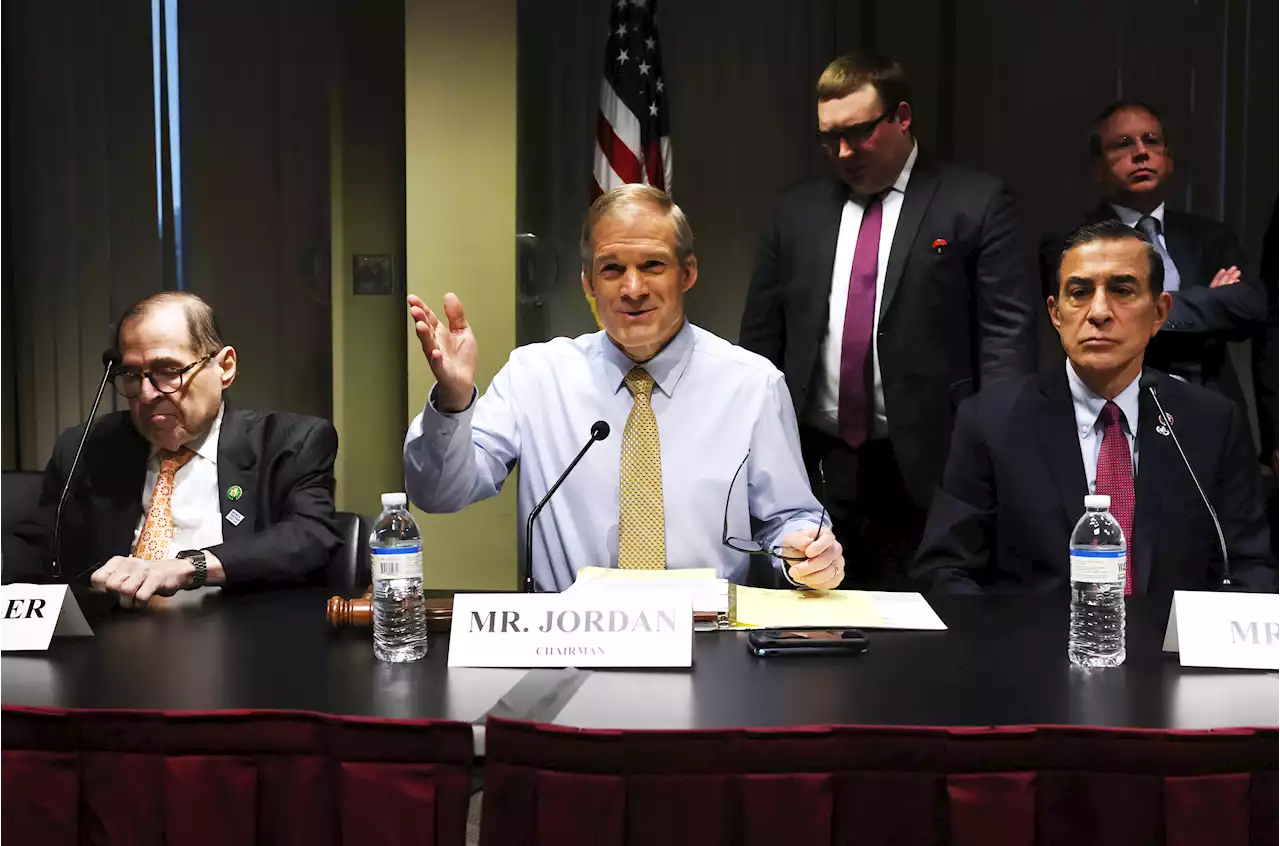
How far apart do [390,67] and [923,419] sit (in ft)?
6.91

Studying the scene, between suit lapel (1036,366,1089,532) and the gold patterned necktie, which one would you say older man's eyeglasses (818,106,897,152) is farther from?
the gold patterned necktie

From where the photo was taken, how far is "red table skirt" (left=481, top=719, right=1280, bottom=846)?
114cm

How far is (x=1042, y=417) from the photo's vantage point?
2113 mm

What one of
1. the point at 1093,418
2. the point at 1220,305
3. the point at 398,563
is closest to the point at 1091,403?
the point at 1093,418

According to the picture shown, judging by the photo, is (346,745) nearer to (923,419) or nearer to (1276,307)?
(923,419)


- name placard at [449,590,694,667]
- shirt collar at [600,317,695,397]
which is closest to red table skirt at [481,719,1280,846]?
name placard at [449,590,694,667]

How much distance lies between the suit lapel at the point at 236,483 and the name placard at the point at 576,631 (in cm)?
85

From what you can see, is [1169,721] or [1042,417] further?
[1042,417]

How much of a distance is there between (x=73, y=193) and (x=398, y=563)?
3.09 meters

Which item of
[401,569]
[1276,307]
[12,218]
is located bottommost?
[401,569]

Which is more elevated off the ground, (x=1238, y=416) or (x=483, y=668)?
(x=1238, y=416)

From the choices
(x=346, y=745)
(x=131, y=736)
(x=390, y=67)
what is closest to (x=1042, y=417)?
(x=346, y=745)

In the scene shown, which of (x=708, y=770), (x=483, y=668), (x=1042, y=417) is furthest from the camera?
(x=1042, y=417)

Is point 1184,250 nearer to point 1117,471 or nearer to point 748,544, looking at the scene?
point 1117,471
